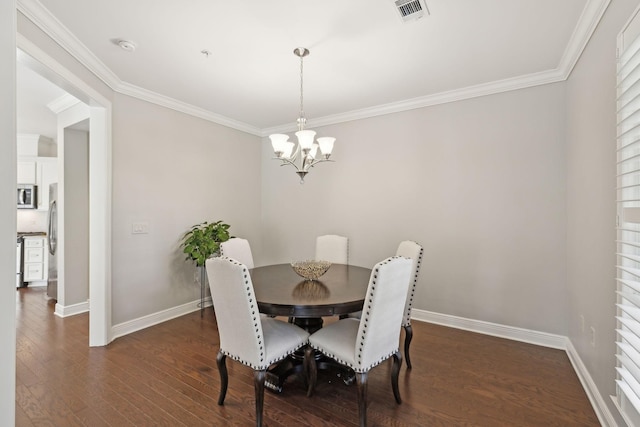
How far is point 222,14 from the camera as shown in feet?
6.82

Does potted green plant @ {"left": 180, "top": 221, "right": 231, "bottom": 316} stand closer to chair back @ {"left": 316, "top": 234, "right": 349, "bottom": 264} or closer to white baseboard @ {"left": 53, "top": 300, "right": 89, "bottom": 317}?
chair back @ {"left": 316, "top": 234, "right": 349, "bottom": 264}

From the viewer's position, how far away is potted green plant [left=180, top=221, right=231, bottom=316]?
353cm

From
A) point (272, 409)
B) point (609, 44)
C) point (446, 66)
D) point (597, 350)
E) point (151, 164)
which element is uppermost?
point (446, 66)

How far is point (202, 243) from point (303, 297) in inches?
79.8

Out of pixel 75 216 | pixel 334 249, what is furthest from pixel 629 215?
pixel 75 216

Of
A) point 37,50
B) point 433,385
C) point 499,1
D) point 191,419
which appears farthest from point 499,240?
point 37,50

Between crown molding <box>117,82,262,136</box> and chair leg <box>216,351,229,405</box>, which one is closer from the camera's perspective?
chair leg <box>216,351,229,405</box>

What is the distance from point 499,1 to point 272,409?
305 cm

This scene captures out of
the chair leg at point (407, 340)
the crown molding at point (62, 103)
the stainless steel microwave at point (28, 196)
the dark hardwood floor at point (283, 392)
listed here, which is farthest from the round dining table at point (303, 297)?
the stainless steel microwave at point (28, 196)

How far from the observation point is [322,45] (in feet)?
8.05

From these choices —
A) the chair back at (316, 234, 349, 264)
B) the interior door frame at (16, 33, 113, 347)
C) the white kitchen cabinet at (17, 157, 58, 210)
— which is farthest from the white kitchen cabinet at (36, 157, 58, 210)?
the chair back at (316, 234, 349, 264)

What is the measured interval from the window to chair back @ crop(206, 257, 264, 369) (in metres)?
1.78

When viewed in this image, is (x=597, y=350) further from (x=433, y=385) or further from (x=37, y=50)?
(x=37, y=50)

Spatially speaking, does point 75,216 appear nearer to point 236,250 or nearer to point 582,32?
point 236,250
